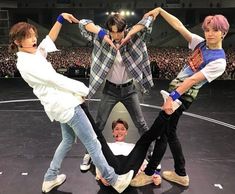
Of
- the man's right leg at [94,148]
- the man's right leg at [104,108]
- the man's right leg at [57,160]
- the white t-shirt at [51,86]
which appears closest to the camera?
the white t-shirt at [51,86]

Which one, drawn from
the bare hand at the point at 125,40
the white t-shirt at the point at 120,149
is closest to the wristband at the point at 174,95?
the bare hand at the point at 125,40

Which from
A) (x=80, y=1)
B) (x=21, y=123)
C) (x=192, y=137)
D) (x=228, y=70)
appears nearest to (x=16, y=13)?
(x=80, y=1)

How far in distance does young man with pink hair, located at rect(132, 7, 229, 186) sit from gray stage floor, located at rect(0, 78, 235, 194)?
0.50 ft

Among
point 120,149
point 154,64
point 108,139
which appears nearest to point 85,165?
point 120,149

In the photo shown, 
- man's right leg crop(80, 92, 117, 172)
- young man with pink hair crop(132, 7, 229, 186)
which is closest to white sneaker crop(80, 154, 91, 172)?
man's right leg crop(80, 92, 117, 172)

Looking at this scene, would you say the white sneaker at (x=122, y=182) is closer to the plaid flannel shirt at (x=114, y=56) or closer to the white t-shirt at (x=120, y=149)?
the white t-shirt at (x=120, y=149)

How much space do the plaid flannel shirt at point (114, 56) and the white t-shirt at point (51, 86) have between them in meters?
0.44

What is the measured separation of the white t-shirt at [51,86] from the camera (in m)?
2.04

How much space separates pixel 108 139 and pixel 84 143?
4.32ft

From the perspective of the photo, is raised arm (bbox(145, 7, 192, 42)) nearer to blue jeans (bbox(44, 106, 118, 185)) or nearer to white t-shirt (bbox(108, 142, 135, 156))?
blue jeans (bbox(44, 106, 118, 185))

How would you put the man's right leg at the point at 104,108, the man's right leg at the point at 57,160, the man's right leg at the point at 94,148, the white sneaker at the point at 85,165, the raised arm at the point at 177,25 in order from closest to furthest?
the man's right leg at the point at 94,148
the raised arm at the point at 177,25
the man's right leg at the point at 57,160
the man's right leg at the point at 104,108
the white sneaker at the point at 85,165

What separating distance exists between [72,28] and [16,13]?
9.97ft

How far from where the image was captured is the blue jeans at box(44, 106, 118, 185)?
7.22 feet

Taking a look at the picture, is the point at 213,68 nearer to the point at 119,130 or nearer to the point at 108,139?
the point at 119,130
